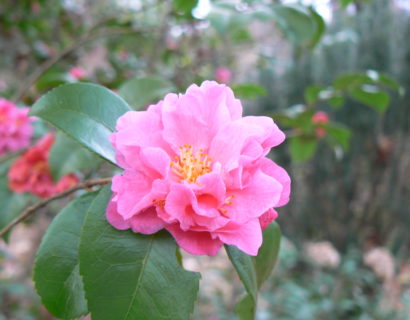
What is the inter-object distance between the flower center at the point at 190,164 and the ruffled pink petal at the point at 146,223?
6cm

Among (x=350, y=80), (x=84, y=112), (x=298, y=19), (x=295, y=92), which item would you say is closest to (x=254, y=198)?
(x=84, y=112)

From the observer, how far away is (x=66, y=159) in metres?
0.79

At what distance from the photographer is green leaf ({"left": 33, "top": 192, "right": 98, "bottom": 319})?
468mm

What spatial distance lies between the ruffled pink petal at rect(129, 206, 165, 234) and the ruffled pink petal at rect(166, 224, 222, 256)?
0.01 metres

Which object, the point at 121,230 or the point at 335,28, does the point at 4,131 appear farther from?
the point at 335,28

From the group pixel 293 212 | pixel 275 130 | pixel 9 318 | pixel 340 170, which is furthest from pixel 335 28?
pixel 275 130

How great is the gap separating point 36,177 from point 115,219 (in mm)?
450

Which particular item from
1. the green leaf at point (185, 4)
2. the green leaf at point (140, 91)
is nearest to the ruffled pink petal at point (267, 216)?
the green leaf at point (140, 91)

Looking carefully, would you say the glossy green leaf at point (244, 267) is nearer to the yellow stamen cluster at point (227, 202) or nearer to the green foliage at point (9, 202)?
the yellow stamen cluster at point (227, 202)

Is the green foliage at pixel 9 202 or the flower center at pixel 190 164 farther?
the green foliage at pixel 9 202

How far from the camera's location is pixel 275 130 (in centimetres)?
47

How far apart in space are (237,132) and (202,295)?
211cm

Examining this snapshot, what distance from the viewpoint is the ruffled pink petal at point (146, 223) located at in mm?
440

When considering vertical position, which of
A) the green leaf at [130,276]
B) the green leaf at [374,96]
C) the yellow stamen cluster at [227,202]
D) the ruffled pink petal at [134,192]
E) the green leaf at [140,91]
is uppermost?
the ruffled pink petal at [134,192]
